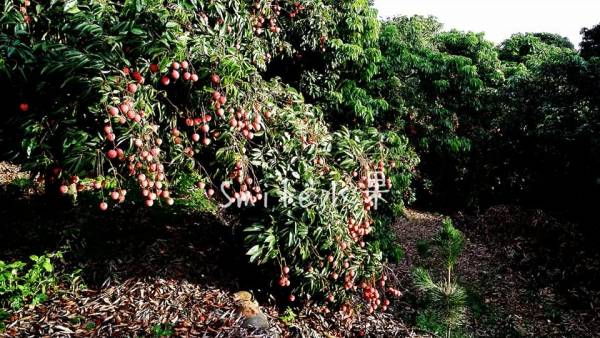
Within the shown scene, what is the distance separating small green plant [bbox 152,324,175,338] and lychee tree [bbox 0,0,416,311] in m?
0.85

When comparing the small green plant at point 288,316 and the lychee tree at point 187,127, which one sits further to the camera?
the small green plant at point 288,316

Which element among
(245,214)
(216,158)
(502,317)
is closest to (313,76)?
(245,214)

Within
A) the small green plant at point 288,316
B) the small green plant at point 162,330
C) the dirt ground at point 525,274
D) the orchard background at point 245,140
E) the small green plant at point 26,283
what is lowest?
the dirt ground at point 525,274

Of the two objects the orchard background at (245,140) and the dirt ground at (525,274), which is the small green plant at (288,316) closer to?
the orchard background at (245,140)

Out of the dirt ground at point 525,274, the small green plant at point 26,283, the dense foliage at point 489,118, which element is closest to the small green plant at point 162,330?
the small green plant at point 26,283

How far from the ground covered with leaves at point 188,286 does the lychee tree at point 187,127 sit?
0.49 metres

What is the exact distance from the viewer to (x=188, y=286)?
385 cm

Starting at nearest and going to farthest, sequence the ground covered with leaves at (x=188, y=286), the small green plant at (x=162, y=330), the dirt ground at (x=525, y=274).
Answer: the small green plant at (x=162, y=330) < the ground covered with leaves at (x=188, y=286) < the dirt ground at (x=525, y=274)

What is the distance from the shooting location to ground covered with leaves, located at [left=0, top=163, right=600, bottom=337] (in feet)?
11.0

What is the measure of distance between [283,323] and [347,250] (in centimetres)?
86

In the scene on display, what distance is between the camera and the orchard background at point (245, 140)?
2518 mm

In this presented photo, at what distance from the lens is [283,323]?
12.3 ft

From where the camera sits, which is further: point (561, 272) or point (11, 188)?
point (561, 272)

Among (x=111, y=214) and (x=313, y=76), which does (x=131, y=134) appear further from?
(x=313, y=76)
